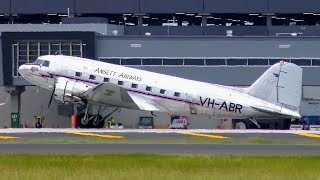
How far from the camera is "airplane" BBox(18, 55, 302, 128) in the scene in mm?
63969

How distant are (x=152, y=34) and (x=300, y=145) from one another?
54.9 meters

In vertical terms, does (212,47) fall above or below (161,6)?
below

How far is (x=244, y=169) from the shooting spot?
32625mm

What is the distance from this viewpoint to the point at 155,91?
66000 mm

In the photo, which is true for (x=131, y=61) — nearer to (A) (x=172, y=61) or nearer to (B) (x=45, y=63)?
(A) (x=172, y=61)

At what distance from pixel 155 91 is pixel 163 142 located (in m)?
21.6

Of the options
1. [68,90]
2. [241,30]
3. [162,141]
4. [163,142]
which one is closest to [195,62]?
[241,30]

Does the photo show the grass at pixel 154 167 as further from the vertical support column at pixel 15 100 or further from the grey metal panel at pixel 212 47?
the grey metal panel at pixel 212 47

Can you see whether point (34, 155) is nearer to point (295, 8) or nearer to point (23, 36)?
point (23, 36)

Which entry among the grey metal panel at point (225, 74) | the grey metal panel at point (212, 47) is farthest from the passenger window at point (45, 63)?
the grey metal panel at point (212, 47)

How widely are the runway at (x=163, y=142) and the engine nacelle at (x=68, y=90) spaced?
36.4ft

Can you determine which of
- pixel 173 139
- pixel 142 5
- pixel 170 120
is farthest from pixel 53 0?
pixel 173 139

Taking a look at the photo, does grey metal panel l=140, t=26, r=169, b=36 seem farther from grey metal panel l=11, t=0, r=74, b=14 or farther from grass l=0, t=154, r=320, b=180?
grass l=0, t=154, r=320, b=180

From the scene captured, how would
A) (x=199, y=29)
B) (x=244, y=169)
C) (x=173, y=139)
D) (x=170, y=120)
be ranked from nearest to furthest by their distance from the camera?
(x=244, y=169) < (x=173, y=139) < (x=170, y=120) < (x=199, y=29)
